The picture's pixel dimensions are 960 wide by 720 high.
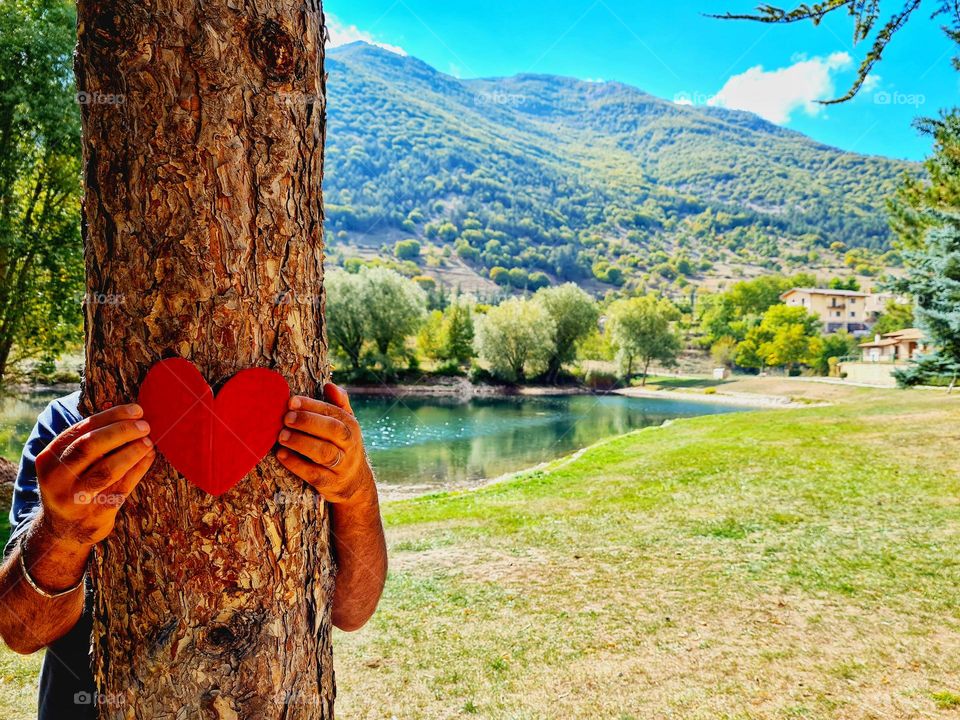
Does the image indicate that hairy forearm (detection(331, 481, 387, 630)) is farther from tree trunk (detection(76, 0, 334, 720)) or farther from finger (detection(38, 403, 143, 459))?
finger (detection(38, 403, 143, 459))

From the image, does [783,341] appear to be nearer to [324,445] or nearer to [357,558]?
[357,558]

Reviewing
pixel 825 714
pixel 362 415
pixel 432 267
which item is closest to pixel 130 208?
pixel 825 714

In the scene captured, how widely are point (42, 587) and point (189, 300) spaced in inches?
30.2

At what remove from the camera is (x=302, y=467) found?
131cm

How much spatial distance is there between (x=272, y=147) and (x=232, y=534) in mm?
924

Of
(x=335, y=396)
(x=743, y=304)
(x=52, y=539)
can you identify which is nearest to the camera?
(x=52, y=539)

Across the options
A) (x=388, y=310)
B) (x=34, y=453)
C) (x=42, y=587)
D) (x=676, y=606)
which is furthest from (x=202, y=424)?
(x=388, y=310)

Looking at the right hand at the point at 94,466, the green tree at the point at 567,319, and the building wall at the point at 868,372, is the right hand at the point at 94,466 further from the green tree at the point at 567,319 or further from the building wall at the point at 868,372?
the green tree at the point at 567,319

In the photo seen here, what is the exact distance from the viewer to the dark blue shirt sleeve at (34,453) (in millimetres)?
1581

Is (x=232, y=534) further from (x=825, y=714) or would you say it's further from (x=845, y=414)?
(x=845, y=414)

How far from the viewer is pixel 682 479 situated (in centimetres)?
1144

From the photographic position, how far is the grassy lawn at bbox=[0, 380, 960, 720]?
3.85 meters

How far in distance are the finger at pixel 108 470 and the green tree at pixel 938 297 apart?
49.3ft

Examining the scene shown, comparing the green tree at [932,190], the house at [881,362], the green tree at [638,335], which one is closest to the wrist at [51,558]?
the green tree at [932,190]
